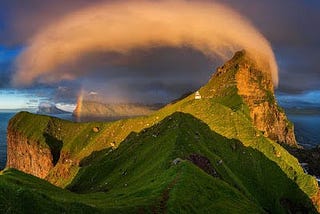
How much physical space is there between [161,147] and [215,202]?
64.7 m

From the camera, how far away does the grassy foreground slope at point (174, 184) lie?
251 feet

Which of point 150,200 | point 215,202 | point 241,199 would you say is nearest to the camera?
point 150,200

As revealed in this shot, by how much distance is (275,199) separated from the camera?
183 metres

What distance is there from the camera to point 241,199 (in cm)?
12050

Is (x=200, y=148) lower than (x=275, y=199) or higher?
higher

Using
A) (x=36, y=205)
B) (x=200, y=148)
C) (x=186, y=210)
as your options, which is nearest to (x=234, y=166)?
(x=200, y=148)

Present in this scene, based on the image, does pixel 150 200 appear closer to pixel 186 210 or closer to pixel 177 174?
pixel 186 210

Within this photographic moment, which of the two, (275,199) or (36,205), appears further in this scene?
(275,199)

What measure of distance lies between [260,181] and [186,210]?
103 metres

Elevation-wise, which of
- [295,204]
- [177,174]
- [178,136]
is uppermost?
[178,136]

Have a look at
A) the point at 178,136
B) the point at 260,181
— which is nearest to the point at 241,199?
the point at 178,136

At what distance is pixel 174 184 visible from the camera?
102188mm

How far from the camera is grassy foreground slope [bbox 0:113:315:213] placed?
7650 cm

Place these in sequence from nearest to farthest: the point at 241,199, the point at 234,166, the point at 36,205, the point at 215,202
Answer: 1. the point at 36,205
2. the point at 215,202
3. the point at 241,199
4. the point at 234,166
